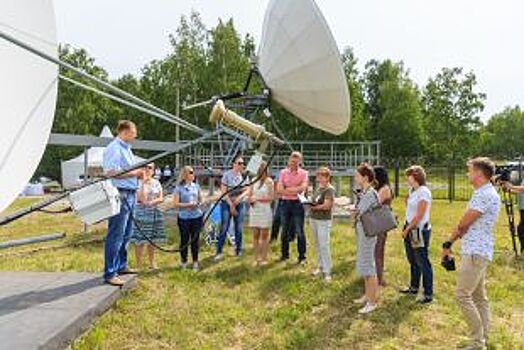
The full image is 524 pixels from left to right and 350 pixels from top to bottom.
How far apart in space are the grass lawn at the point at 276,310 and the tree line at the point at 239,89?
57.4ft

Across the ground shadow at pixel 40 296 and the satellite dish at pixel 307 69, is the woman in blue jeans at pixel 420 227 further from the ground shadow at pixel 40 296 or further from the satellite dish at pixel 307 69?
the ground shadow at pixel 40 296

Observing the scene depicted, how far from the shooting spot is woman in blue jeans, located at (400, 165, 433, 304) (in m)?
7.50

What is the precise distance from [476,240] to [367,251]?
167cm

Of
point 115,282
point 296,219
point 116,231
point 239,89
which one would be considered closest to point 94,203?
point 116,231

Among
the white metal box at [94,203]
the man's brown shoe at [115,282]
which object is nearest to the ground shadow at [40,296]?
the man's brown shoe at [115,282]

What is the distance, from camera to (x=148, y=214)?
9.95 m

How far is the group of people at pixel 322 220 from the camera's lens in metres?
5.90

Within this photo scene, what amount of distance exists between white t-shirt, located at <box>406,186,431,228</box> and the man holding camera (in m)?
1.56

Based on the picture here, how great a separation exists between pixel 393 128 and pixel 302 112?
144 ft

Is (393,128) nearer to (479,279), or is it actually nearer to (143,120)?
(143,120)

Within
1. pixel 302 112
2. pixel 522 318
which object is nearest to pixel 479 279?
pixel 522 318

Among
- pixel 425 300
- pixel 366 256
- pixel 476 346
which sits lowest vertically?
pixel 476 346

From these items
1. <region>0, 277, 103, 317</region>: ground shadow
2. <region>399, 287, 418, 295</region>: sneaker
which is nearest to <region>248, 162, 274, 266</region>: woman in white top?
<region>399, 287, 418, 295</region>: sneaker

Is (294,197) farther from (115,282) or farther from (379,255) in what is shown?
(115,282)
